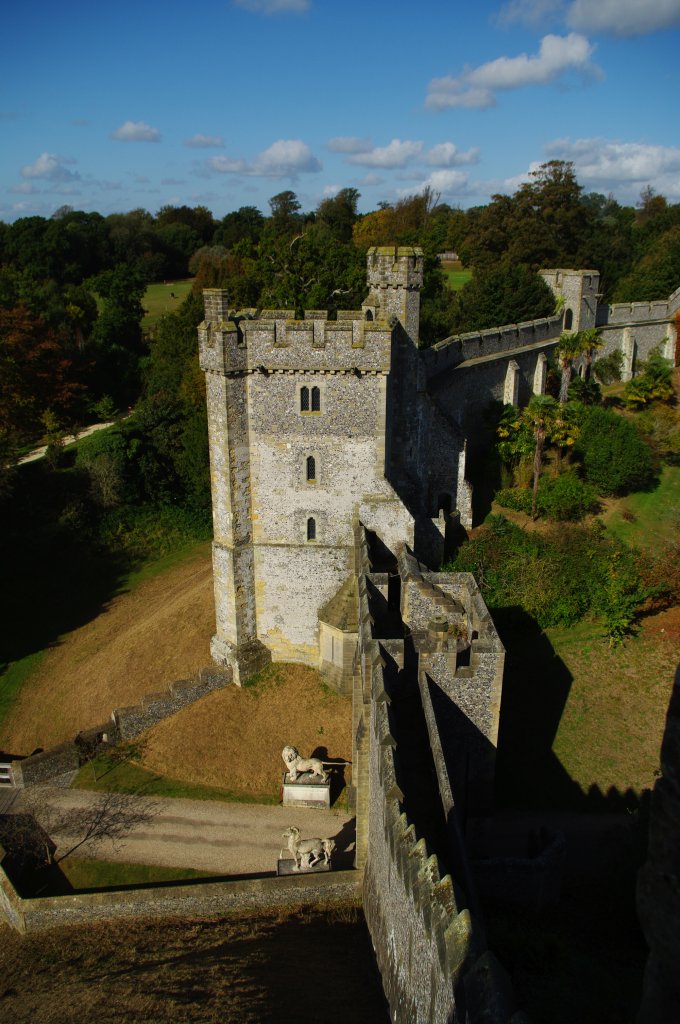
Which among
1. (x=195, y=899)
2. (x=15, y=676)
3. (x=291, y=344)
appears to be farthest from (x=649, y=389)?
(x=195, y=899)

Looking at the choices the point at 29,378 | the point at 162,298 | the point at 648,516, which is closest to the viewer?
the point at 648,516

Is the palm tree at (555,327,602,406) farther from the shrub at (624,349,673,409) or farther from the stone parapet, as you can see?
the stone parapet

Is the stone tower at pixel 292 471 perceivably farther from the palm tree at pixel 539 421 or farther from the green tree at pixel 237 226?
the green tree at pixel 237 226

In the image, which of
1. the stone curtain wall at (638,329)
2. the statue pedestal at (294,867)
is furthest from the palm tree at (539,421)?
the statue pedestal at (294,867)

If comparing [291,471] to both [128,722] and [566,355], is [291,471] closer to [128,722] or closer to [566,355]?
[128,722]

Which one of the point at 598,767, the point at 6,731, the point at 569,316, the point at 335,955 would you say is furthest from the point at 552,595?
the point at 569,316
